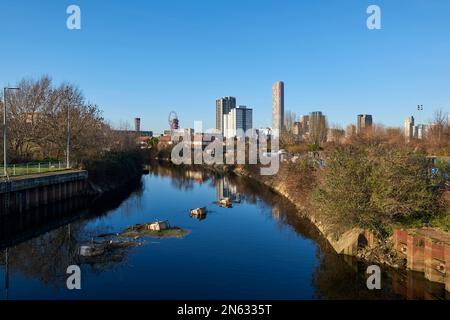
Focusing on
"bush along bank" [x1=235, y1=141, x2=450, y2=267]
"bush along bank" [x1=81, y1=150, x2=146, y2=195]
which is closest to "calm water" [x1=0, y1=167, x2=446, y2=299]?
"bush along bank" [x1=235, y1=141, x2=450, y2=267]

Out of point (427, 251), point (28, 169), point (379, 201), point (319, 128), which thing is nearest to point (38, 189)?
point (28, 169)

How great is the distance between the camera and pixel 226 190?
60.9 metres

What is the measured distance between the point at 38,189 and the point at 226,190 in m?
28.9

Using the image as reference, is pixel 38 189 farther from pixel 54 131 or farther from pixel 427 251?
pixel 427 251

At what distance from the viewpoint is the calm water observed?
19.7m

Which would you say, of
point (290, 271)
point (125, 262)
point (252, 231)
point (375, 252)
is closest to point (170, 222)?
point (252, 231)

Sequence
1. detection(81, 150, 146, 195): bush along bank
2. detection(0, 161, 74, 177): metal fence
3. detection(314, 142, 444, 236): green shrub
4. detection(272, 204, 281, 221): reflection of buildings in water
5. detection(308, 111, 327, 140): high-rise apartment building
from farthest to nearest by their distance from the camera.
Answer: detection(308, 111, 327, 140): high-rise apartment building
detection(81, 150, 146, 195): bush along bank
detection(0, 161, 74, 177): metal fence
detection(272, 204, 281, 221): reflection of buildings in water
detection(314, 142, 444, 236): green shrub

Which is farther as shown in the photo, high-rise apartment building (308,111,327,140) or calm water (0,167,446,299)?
high-rise apartment building (308,111,327,140)

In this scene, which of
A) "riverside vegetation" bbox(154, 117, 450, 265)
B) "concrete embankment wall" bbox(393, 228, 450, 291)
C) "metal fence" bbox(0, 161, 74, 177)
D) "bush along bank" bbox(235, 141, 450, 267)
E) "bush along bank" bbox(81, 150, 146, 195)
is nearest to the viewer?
"concrete embankment wall" bbox(393, 228, 450, 291)

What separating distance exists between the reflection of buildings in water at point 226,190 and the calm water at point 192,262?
440 inches

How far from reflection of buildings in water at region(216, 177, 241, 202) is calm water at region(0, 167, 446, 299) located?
11.2 meters

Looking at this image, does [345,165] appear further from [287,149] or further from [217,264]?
[287,149]

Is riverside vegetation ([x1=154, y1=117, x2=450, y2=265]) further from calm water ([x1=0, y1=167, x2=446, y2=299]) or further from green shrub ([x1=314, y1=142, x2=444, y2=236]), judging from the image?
calm water ([x1=0, y1=167, x2=446, y2=299])

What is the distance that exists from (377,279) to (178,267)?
11342mm
